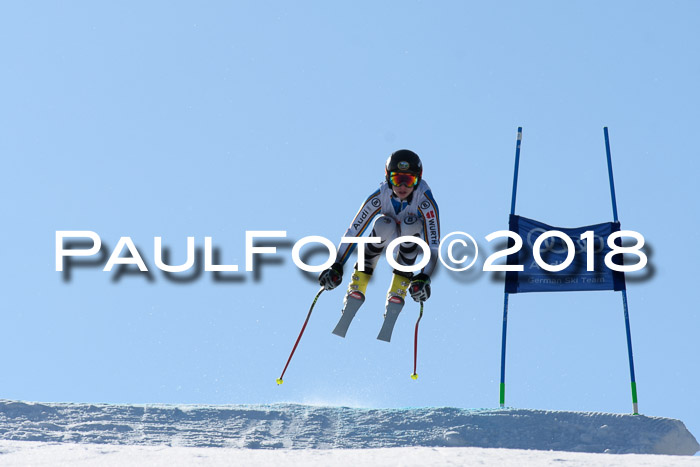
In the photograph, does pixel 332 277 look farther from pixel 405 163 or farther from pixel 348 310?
pixel 405 163

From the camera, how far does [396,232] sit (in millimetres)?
10086

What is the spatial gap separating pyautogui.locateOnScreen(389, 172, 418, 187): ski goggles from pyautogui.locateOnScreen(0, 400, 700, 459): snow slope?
2740mm

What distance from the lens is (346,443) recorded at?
973cm

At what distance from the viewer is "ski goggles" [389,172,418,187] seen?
32.1 feet

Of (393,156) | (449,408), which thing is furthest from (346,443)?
(393,156)

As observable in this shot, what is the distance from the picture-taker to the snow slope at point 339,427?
9.66m

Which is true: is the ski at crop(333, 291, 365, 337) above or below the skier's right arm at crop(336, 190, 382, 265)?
below

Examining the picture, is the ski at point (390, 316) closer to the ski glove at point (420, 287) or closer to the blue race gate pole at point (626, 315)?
the ski glove at point (420, 287)

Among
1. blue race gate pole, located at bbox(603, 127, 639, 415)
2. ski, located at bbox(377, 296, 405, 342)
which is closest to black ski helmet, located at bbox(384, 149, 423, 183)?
ski, located at bbox(377, 296, 405, 342)

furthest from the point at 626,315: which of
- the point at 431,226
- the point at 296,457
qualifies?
the point at 296,457

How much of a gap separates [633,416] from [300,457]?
5257 millimetres

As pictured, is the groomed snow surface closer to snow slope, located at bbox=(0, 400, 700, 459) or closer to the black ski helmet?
snow slope, located at bbox=(0, 400, 700, 459)

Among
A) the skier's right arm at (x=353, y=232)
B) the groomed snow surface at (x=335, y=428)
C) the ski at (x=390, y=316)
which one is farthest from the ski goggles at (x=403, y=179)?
the groomed snow surface at (x=335, y=428)

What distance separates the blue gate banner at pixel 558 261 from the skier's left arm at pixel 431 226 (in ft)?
9.19
